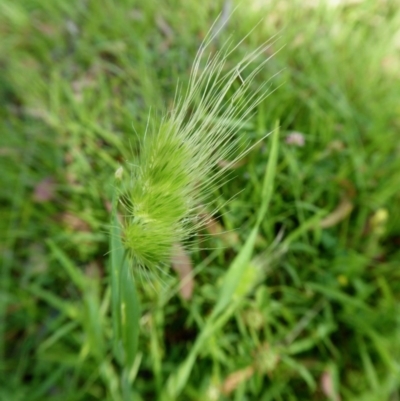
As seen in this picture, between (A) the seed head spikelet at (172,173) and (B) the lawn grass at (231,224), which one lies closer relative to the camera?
(A) the seed head spikelet at (172,173)

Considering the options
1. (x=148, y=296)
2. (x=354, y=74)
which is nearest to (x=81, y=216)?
(x=148, y=296)

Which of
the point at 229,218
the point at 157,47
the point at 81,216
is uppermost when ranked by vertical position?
the point at 157,47

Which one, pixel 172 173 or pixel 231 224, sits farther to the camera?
pixel 231 224

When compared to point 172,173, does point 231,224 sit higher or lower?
lower

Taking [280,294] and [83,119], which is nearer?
[280,294]

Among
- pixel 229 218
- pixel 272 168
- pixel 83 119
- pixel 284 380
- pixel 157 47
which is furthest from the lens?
pixel 157 47

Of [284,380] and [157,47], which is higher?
[157,47]

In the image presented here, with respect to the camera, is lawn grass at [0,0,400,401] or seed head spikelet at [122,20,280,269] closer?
seed head spikelet at [122,20,280,269]

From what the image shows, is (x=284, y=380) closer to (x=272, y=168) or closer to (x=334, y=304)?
(x=334, y=304)
